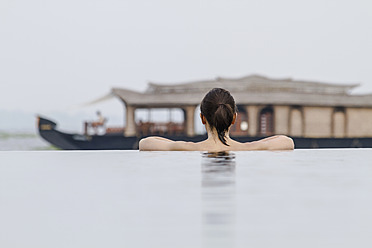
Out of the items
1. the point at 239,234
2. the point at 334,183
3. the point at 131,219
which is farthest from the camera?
the point at 334,183

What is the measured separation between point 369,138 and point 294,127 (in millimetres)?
3675

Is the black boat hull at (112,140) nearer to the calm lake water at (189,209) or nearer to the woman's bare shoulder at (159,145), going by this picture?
the woman's bare shoulder at (159,145)

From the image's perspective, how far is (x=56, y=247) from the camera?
0.91 meters

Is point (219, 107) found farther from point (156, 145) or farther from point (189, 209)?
point (189, 209)

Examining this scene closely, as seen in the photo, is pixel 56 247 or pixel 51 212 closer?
pixel 56 247

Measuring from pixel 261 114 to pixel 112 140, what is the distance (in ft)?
21.9

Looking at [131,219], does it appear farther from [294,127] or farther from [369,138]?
[369,138]

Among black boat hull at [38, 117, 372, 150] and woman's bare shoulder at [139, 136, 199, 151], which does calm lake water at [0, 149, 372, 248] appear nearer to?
woman's bare shoulder at [139, 136, 199, 151]

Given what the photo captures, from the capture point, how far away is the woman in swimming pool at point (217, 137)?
298 centimetres

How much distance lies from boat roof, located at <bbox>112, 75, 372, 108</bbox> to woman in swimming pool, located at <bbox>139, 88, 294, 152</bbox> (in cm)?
1430

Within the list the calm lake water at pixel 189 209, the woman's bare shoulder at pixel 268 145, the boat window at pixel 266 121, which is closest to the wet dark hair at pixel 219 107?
the woman's bare shoulder at pixel 268 145

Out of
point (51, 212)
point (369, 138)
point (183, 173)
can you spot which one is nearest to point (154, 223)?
point (51, 212)

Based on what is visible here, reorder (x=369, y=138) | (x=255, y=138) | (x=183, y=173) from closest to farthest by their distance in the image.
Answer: (x=183, y=173)
(x=255, y=138)
(x=369, y=138)

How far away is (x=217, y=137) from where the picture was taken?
10.1 feet
